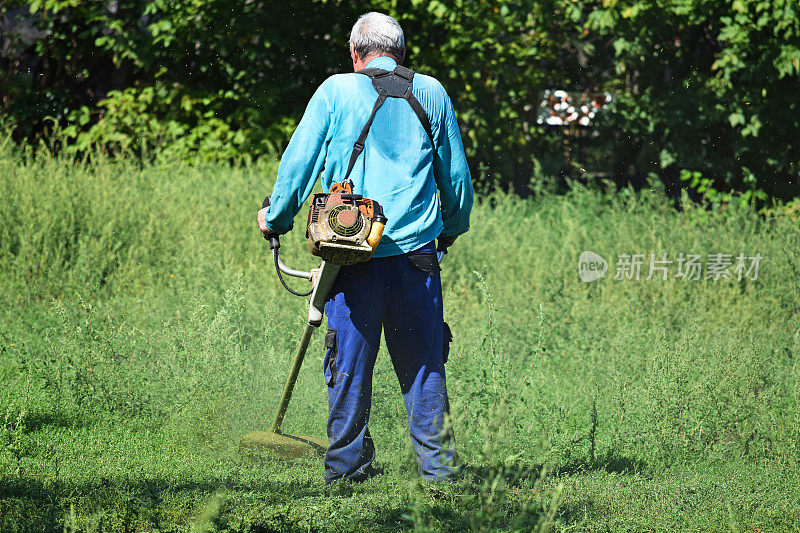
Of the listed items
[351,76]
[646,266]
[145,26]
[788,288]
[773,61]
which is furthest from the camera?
[145,26]

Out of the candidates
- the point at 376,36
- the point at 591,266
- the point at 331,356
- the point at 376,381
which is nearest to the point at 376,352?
the point at 331,356

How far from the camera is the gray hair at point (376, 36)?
137 inches

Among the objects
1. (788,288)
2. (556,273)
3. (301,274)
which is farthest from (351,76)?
(788,288)

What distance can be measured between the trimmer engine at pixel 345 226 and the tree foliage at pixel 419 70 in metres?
7.29

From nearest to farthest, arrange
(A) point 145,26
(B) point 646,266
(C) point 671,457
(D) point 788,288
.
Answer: (C) point 671,457 → (D) point 788,288 → (B) point 646,266 → (A) point 145,26

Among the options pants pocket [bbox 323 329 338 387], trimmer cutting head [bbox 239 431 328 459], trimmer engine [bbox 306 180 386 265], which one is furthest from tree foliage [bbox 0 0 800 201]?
trimmer engine [bbox 306 180 386 265]

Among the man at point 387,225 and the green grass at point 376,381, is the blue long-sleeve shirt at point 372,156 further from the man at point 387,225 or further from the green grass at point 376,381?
the green grass at point 376,381

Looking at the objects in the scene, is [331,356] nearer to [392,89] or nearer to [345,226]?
[345,226]

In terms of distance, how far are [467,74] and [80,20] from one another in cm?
518

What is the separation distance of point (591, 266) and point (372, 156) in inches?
213

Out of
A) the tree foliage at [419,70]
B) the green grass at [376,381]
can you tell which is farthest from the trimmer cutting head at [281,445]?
the tree foliage at [419,70]

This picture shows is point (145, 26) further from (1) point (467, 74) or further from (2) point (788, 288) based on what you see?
(2) point (788, 288)

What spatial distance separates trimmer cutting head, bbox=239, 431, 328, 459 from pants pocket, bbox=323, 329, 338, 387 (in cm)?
88

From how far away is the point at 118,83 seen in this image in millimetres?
12039
